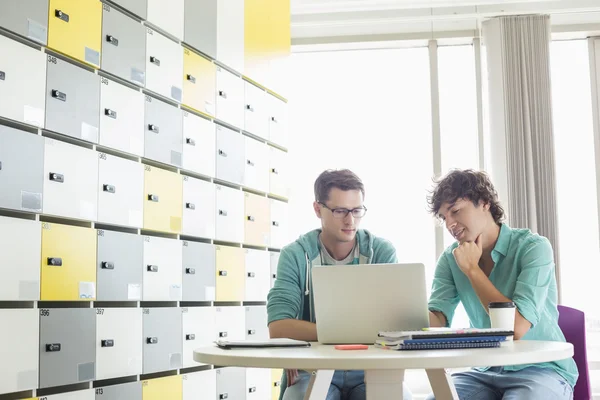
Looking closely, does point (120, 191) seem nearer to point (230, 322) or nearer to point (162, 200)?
point (162, 200)

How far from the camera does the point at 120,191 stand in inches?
115

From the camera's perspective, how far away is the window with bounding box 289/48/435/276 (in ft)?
17.0

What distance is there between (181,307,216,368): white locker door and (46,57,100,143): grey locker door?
1023 millimetres

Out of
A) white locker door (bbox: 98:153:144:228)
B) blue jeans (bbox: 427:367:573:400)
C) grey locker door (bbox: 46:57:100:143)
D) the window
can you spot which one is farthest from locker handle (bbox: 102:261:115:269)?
the window

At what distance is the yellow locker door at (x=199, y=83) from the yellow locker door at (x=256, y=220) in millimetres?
588

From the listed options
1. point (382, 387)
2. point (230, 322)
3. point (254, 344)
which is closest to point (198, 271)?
point (230, 322)

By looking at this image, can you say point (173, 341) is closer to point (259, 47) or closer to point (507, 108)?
point (259, 47)

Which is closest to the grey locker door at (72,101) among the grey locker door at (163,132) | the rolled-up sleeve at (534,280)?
the grey locker door at (163,132)

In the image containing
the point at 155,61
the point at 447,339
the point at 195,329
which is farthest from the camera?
the point at 195,329

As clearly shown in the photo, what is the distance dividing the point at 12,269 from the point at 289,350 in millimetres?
1221

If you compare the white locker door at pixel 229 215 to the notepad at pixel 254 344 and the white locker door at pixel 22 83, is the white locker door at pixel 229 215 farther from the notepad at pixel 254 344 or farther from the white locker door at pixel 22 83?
the notepad at pixel 254 344

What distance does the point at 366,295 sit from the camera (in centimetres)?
174

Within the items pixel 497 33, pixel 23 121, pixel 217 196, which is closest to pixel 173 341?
pixel 217 196

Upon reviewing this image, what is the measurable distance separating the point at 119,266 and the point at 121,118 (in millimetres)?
619
